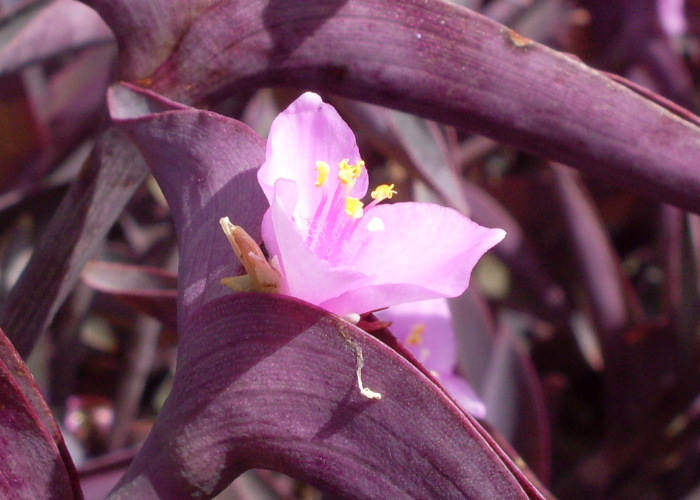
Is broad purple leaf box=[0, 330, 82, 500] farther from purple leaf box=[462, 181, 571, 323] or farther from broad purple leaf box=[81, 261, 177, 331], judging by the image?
purple leaf box=[462, 181, 571, 323]

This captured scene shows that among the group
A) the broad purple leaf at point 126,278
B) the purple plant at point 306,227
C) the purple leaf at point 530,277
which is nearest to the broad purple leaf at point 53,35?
the purple plant at point 306,227

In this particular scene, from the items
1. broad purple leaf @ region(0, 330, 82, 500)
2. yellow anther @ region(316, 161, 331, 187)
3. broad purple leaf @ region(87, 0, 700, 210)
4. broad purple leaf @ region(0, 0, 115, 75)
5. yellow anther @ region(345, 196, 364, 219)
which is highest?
broad purple leaf @ region(87, 0, 700, 210)

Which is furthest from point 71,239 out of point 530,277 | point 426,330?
point 530,277

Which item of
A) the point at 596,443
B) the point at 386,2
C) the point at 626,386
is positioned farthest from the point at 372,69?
the point at 596,443

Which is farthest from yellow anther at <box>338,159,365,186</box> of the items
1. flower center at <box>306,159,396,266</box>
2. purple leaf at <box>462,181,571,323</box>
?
purple leaf at <box>462,181,571,323</box>

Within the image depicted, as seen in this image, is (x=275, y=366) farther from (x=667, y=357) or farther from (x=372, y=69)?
(x=667, y=357)

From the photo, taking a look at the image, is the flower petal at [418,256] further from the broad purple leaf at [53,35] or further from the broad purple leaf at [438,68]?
the broad purple leaf at [53,35]

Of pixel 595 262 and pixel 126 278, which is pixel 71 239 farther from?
pixel 595 262
